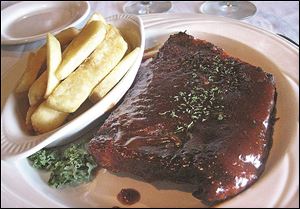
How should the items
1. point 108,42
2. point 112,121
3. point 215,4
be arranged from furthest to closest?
point 215,4
point 108,42
point 112,121

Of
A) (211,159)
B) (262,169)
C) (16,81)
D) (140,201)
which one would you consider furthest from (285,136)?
(16,81)

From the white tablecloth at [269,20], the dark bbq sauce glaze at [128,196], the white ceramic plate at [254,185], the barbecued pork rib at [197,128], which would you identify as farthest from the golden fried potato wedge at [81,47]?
the white tablecloth at [269,20]

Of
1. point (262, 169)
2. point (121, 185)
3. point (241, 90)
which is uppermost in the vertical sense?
point (241, 90)

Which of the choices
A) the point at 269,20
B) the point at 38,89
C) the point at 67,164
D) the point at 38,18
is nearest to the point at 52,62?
the point at 38,89

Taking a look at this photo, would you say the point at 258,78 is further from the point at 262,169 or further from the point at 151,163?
the point at 151,163

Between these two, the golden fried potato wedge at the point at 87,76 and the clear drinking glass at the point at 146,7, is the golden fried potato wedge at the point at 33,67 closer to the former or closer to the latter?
the golden fried potato wedge at the point at 87,76

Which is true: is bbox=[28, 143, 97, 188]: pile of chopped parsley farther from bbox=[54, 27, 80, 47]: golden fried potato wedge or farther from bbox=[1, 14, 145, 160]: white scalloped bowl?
bbox=[54, 27, 80, 47]: golden fried potato wedge

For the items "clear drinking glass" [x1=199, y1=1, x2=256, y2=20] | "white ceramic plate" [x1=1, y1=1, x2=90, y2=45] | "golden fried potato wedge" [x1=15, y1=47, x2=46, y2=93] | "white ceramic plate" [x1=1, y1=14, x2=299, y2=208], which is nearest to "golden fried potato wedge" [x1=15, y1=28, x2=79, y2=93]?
"golden fried potato wedge" [x1=15, y1=47, x2=46, y2=93]
